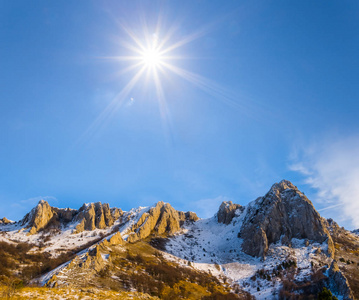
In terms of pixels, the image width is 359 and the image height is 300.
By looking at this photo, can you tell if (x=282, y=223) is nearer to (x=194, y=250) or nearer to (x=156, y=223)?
(x=194, y=250)

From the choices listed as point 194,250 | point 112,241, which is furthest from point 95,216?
point 194,250

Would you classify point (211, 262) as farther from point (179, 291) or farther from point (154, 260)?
point (179, 291)

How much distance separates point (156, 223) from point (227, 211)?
60.1m

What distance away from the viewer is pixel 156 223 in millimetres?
134500

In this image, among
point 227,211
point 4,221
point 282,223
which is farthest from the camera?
point 227,211

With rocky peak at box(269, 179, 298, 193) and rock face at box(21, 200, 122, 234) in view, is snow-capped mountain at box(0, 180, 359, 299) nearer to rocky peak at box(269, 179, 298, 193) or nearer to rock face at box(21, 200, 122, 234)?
rock face at box(21, 200, 122, 234)

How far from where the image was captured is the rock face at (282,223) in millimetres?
103750

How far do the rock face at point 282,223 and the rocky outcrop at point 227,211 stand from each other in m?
30.2

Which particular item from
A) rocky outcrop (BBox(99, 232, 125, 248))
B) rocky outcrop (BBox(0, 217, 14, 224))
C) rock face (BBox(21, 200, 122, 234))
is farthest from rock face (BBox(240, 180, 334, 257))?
rocky outcrop (BBox(0, 217, 14, 224))

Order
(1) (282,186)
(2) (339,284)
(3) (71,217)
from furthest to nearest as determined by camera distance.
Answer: (3) (71,217), (1) (282,186), (2) (339,284)


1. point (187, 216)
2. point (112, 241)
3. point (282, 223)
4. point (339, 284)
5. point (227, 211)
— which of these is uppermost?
point (187, 216)

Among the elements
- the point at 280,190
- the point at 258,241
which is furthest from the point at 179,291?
the point at 280,190

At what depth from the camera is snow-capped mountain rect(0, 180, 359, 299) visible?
60.0 meters

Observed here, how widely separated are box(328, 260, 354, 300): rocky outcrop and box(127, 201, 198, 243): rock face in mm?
79592
